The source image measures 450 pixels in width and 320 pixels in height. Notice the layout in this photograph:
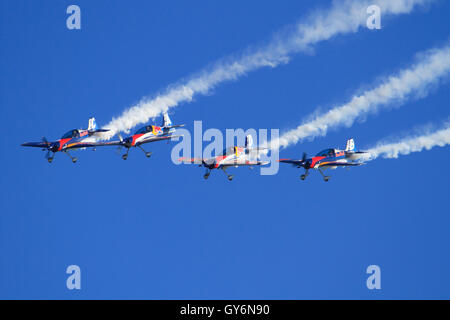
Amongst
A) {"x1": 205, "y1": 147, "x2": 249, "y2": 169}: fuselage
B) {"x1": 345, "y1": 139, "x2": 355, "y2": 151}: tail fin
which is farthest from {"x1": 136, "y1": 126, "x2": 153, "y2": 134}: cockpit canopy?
{"x1": 345, "y1": 139, "x2": 355, "y2": 151}: tail fin

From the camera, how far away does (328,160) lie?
101812mm

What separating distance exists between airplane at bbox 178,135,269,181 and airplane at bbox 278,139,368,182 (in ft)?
11.5

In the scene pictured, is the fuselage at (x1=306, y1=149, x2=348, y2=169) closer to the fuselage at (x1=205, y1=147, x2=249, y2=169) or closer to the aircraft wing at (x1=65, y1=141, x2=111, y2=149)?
the fuselage at (x1=205, y1=147, x2=249, y2=169)

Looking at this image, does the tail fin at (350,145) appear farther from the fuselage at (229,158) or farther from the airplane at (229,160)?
the fuselage at (229,158)

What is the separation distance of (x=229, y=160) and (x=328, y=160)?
390 inches

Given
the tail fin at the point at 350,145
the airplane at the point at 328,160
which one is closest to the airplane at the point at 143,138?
the airplane at the point at 328,160

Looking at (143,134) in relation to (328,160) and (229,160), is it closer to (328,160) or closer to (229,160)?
(229,160)

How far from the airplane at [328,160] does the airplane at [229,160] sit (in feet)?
11.5

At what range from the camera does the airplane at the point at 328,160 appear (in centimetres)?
10088

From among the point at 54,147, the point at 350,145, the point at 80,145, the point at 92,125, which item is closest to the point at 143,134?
the point at 92,125

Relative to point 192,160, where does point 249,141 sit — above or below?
above

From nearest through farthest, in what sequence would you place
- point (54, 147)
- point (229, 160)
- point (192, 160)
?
point (229, 160) → point (192, 160) → point (54, 147)
